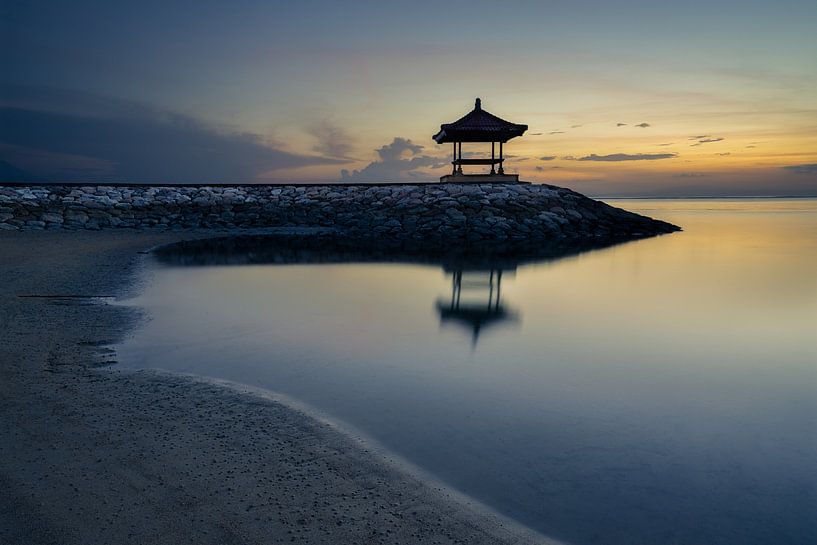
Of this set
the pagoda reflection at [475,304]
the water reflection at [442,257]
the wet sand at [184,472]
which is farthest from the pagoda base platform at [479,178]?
the wet sand at [184,472]

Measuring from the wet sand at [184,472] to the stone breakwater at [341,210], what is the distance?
21125mm

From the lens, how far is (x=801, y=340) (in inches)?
364

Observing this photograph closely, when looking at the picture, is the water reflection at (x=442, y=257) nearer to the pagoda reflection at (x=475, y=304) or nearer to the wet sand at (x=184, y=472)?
the pagoda reflection at (x=475, y=304)

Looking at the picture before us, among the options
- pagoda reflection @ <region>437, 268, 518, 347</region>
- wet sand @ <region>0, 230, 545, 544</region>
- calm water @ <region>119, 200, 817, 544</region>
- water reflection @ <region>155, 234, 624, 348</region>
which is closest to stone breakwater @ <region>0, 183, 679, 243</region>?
water reflection @ <region>155, 234, 624, 348</region>

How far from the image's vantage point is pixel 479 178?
102 ft

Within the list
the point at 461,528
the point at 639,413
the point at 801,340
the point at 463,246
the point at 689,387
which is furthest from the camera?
the point at 463,246

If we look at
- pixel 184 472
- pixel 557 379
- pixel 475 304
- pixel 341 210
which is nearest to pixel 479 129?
pixel 341 210

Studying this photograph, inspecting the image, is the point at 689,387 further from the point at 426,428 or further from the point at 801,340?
the point at 801,340

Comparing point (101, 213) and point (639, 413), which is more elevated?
point (101, 213)

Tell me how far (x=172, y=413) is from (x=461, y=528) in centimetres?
288

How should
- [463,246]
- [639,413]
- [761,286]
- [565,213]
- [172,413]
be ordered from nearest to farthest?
[172,413], [639,413], [761,286], [463,246], [565,213]

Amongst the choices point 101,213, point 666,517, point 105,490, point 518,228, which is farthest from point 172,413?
point 101,213

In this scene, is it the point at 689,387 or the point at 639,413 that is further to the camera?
the point at 689,387

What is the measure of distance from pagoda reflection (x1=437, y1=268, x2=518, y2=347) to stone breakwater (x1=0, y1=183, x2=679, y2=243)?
10.6 metres
